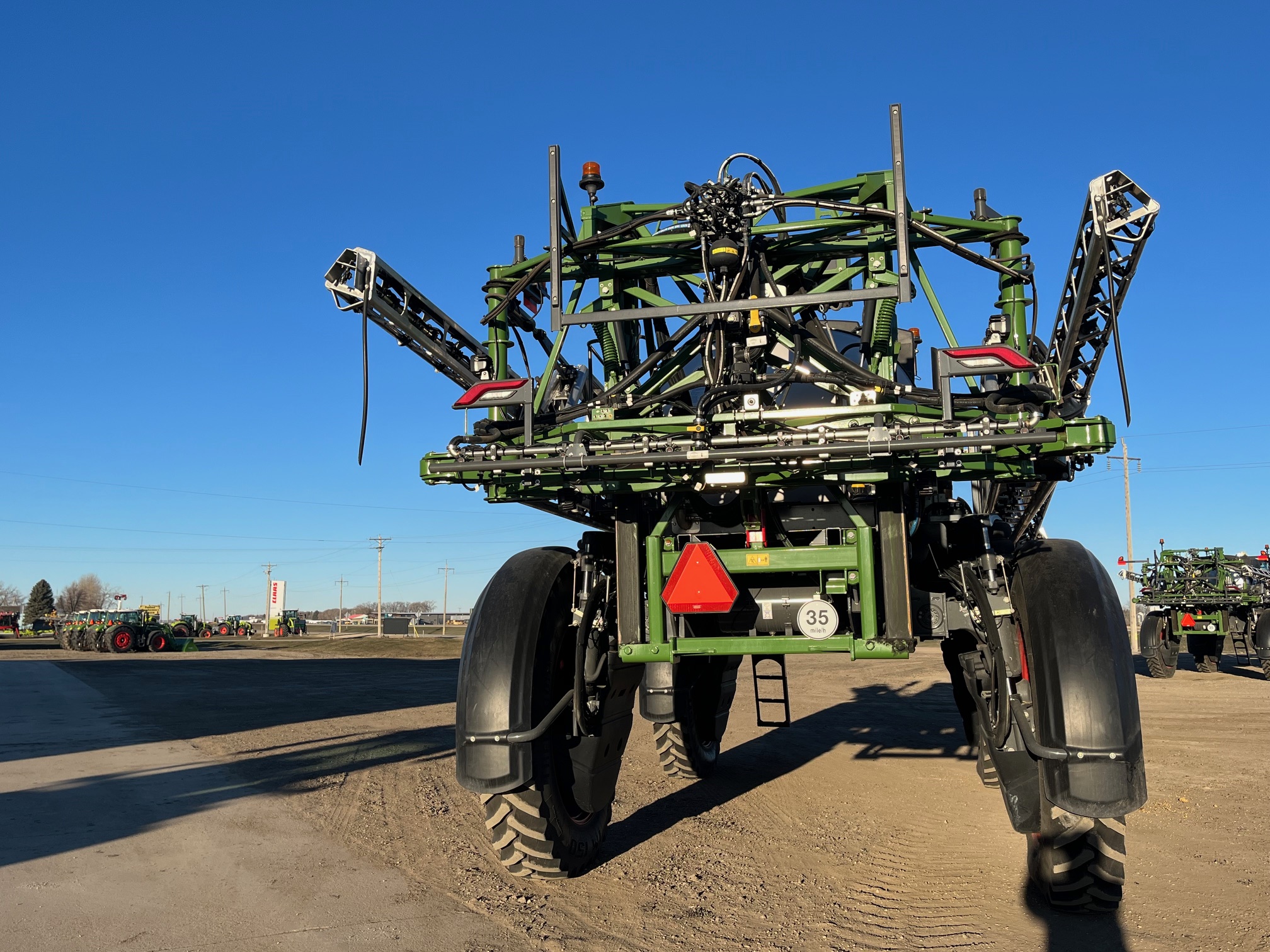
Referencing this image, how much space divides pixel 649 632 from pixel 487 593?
36.3 inches

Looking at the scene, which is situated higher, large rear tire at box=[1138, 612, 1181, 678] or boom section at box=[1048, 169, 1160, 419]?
boom section at box=[1048, 169, 1160, 419]

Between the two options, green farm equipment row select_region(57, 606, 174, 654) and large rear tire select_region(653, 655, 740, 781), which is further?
green farm equipment row select_region(57, 606, 174, 654)

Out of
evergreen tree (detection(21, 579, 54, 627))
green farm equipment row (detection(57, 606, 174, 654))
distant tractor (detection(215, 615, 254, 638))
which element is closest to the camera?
green farm equipment row (detection(57, 606, 174, 654))

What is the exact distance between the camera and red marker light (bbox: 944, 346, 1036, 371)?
14.6ft

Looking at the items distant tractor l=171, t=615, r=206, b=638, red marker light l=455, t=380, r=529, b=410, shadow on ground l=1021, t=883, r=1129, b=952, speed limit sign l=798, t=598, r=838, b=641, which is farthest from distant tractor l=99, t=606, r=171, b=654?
shadow on ground l=1021, t=883, r=1129, b=952

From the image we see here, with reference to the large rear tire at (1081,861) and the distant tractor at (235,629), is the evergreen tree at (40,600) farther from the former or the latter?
the large rear tire at (1081,861)

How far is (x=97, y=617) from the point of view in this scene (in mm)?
45469

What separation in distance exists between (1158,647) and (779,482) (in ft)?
67.6

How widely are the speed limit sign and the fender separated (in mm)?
951

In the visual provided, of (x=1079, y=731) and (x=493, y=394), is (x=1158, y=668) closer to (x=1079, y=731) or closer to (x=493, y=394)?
(x=1079, y=731)

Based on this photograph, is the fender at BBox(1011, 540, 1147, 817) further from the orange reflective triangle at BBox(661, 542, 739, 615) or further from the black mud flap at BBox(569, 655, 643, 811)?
the black mud flap at BBox(569, 655, 643, 811)

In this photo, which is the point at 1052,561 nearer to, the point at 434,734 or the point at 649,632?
the point at 649,632

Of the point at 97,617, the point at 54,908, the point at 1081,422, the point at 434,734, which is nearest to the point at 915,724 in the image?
the point at 434,734

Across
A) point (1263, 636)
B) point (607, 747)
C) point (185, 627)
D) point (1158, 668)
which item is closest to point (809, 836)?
point (607, 747)
